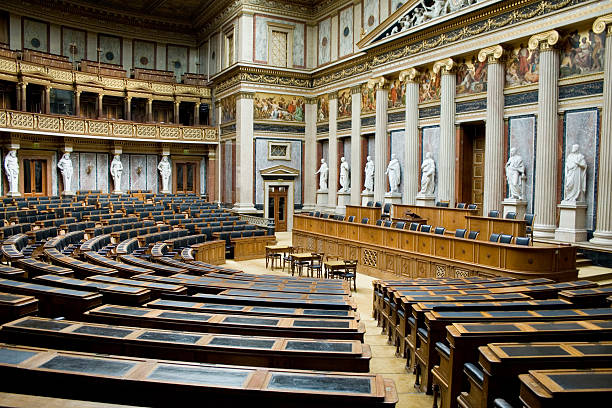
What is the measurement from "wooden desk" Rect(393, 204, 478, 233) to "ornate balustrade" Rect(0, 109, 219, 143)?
49.8 ft

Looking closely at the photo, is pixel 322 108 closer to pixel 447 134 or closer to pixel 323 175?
pixel 323 175

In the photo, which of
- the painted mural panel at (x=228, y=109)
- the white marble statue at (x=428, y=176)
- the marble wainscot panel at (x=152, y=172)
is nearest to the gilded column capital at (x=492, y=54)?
the white marble statue at (x=428, y=176)

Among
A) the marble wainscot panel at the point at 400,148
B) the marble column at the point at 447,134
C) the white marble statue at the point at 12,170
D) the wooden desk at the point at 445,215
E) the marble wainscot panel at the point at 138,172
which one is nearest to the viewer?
the wooden desk at the point at 445,215

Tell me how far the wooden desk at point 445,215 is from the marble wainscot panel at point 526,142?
6.19ft

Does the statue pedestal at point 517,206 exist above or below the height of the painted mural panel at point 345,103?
below

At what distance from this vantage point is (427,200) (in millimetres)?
16703

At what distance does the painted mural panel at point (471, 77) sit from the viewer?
15.1 m

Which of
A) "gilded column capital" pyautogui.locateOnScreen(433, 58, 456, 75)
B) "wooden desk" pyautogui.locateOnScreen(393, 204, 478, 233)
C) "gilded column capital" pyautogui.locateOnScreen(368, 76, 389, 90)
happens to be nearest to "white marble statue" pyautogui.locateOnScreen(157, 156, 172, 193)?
"gilded column capital" pyautogui.locateOnScreen(368, 76, 389, 90)

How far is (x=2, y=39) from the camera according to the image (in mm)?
22812

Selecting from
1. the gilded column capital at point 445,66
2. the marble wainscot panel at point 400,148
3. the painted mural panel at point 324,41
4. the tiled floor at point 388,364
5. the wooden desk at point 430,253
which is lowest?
the tiled floor at point 388,364

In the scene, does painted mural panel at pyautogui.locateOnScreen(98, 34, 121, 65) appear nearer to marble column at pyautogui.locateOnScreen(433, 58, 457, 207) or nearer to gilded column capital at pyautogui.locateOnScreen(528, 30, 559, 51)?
marble column at pyautogui.locateOnScreen(433, 58, 457, 207)

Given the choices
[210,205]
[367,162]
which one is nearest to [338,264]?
[367,162]

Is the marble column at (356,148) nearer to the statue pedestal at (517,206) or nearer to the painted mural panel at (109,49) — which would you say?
the statue pedestal at (517,206)

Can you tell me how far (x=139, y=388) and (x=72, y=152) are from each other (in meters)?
24.5
